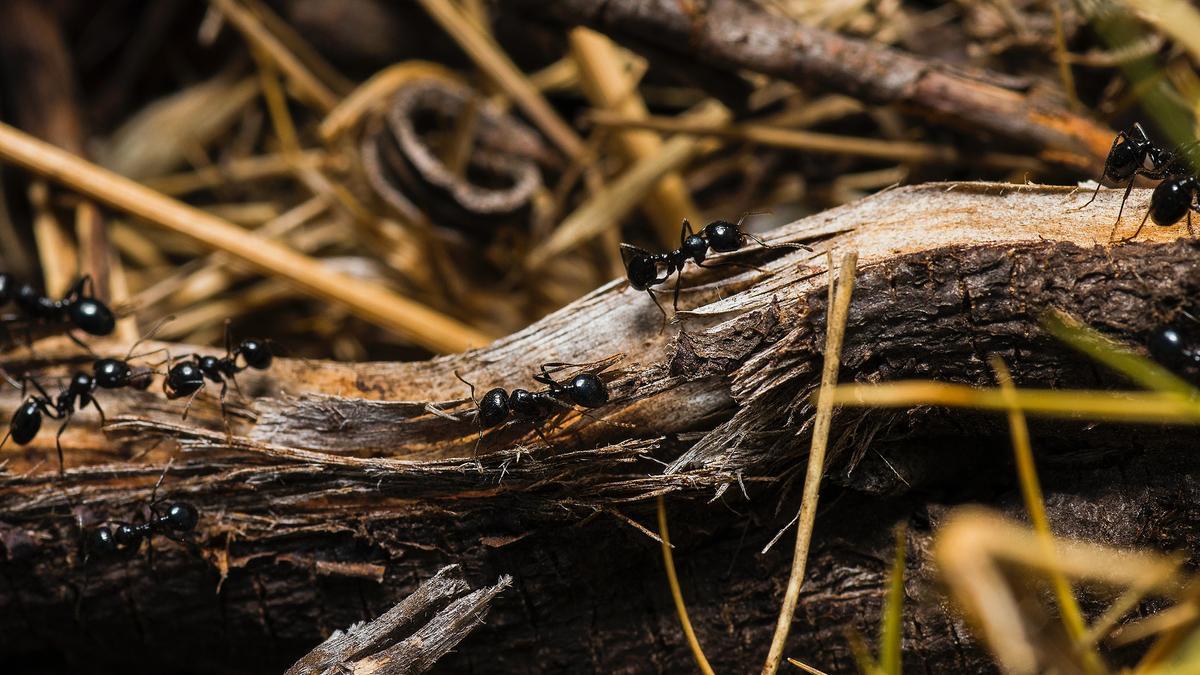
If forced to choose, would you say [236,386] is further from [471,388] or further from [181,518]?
[471,388]

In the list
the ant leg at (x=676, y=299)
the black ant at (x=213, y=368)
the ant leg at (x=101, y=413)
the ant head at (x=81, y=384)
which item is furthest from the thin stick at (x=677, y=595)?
the ant head at (x=81, y=384)

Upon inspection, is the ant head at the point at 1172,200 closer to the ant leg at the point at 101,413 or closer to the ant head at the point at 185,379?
the ant head at the point at 185,379

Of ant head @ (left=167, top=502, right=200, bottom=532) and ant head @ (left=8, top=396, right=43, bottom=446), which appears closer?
ant head @ (left=167, top=502, right=200, bottom=532)

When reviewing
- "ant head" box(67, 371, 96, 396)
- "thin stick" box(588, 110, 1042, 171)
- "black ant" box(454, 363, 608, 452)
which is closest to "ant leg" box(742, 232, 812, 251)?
"black ant" box(454, 363, 608, 452)

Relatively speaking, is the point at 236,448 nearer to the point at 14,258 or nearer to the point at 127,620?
the point at 127,620

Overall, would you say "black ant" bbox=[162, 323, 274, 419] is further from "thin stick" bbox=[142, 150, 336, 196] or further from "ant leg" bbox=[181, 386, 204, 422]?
"thin stick" bbox=[142, 150, 336, 196]

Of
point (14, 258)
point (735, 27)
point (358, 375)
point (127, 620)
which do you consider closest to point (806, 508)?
point (358, 375)
